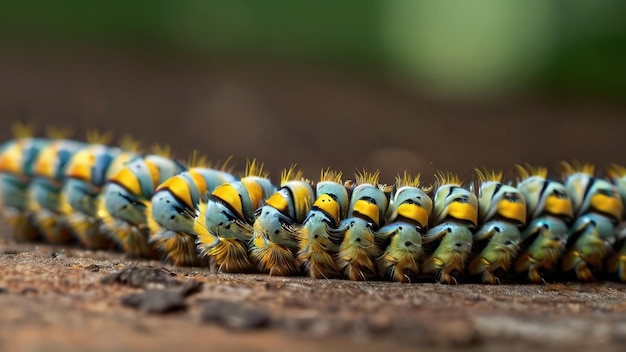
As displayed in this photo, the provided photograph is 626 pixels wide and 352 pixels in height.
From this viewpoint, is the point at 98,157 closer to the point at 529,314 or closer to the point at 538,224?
the point at 538,224

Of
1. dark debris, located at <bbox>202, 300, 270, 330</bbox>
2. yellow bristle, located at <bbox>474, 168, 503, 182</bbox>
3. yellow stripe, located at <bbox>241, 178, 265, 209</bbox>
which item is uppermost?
yellow bristle, located at <bbox>474, 168, 503, 182</bbox>

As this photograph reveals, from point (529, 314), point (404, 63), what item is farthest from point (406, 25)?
point (529, 314)

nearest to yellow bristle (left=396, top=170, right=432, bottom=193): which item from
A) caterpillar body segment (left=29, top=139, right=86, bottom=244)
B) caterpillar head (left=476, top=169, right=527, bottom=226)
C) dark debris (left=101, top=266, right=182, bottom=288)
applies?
caterpillar head (left=476, top=169, right=527, bottom=226)

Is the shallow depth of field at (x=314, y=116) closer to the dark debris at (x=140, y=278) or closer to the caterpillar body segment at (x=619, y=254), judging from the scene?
the dark debris at (x=140, y=278)

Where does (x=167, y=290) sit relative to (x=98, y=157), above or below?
below

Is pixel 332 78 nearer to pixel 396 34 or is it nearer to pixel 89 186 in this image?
pixel 396 34

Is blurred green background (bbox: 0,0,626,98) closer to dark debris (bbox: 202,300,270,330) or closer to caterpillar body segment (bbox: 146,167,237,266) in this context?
caterpillar body segment (bbox: 146,167,237,266)
